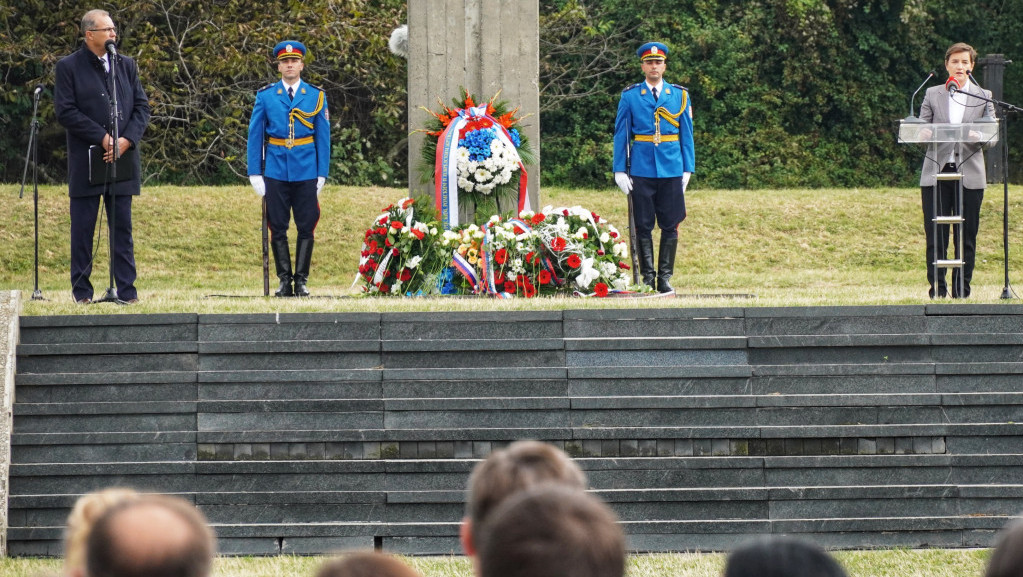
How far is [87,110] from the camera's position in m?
8.49

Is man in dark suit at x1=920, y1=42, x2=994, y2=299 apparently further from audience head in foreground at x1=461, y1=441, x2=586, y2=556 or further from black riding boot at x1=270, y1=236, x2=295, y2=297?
audience head in foreground at x1=461, y1=441, x2=586, y2=556

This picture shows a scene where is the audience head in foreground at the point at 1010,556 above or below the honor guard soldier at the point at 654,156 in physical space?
below

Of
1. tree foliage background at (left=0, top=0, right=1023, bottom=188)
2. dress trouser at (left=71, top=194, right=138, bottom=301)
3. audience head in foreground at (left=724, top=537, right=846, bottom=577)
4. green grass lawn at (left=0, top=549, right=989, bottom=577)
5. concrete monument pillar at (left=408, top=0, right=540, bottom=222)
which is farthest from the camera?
tree foliage background at (left=0, top=0, right=1023, bottom=188)

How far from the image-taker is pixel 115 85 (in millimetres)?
8406

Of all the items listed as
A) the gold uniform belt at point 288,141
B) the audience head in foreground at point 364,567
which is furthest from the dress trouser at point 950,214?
the audience head in foreground at point 364,567

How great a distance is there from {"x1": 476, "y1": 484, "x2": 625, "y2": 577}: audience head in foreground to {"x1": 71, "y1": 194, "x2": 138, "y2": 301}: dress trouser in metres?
6.56

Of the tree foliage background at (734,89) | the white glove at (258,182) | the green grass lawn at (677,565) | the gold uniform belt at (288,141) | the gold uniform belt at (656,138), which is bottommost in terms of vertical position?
the green grass lawn at (677,565)

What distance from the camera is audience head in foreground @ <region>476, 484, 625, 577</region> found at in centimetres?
210

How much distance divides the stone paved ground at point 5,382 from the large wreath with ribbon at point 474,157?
4.11 m

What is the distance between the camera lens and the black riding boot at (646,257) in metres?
10.0

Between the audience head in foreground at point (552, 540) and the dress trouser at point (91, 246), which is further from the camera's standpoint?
the dress trouser at point (91, 246)

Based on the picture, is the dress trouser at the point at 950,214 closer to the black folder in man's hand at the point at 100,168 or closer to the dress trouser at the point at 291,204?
the dress trouser at the point at 291,204

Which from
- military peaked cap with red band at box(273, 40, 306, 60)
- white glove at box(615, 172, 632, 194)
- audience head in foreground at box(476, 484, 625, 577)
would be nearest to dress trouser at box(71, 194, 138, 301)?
military peaked cap with red band at box(273, 40, 306, 60)

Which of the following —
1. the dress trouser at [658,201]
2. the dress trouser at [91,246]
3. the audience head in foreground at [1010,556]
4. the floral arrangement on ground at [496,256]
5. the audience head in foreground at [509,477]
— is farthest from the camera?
the dress trouser at [658,201]
